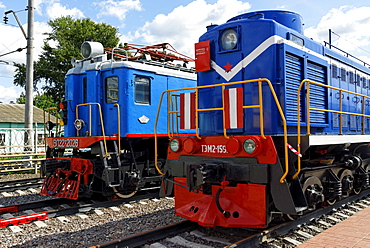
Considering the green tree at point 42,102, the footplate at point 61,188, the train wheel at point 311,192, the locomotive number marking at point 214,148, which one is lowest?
the footplate at point 61,188

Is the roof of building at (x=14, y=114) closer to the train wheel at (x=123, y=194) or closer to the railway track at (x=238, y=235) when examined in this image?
the train wheel at (x=123, y=194)

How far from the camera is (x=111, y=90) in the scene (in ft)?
27.3

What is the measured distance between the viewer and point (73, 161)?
796cm

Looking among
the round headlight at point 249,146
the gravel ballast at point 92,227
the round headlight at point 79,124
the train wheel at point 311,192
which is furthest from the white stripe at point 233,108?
the round headlight at point 79,124

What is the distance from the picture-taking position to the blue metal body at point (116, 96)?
8.07 m

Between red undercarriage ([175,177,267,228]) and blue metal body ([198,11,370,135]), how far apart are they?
0.98 meters

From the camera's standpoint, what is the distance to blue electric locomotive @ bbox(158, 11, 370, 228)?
4.59 m

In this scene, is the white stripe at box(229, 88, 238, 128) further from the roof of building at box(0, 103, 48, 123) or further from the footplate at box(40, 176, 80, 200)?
the roof of building at box(0, 103, 48, 123)

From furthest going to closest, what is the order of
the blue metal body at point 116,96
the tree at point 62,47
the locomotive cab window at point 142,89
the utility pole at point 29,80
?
the tree at point 62,47 < the utility pole at point 29,80 < the locomotive cab window at point 142,89 < the blue metal body at point 116,96

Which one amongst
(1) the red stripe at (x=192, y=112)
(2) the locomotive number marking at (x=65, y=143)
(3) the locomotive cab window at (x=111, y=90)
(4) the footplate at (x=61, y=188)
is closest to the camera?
Answer: (1) the red stripe at (x=192, y=112)

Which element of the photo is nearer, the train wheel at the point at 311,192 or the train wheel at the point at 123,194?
the train wheel at the point at 311,192

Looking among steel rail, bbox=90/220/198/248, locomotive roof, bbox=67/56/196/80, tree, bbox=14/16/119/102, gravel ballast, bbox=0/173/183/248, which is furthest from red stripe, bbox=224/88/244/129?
tree, bbox=14/16/119/102

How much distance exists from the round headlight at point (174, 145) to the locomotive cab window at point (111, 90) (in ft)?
10.0

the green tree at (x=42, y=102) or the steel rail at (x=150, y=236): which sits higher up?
the green tree at (x=42, y=102)
